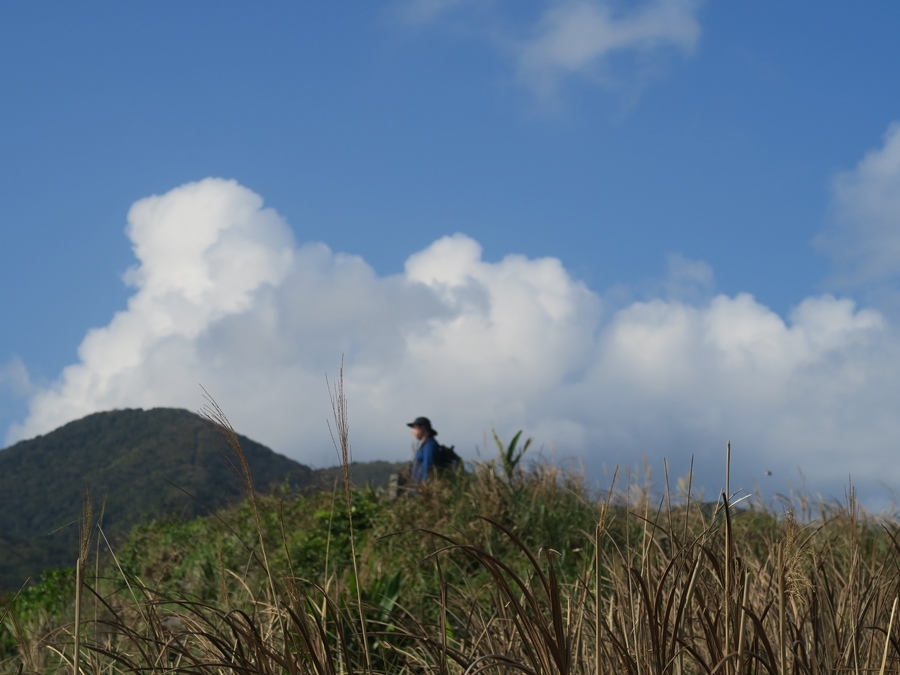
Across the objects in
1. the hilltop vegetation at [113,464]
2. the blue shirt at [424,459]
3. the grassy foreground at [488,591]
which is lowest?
the grassy foreground at [488,591]

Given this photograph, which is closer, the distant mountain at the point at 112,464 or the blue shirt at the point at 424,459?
the blue shirt at the point at 424,459

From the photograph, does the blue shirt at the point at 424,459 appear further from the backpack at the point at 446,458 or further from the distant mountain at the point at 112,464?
the distant mountain at the point at 112,464

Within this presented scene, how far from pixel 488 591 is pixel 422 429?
761 centimetres

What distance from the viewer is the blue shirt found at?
468 inches

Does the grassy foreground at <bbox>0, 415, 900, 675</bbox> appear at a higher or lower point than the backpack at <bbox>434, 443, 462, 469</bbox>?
lower

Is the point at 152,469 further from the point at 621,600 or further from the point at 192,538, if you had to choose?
the point at 621,600

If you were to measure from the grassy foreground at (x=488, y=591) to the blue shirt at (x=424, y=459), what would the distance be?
1.63ft

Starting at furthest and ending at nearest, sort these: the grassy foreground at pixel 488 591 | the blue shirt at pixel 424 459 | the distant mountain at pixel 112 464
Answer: the distant mountain at pixel 112 464, the blue shirt at pixel 424 459, the grassy foreground at pixel 488 591

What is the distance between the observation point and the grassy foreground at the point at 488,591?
7.51ft

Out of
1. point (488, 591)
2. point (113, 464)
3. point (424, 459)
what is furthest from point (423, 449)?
point (113, 464)

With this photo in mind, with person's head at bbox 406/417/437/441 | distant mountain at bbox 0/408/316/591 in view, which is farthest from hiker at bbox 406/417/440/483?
distant mountain at bbox 0/408/316/591

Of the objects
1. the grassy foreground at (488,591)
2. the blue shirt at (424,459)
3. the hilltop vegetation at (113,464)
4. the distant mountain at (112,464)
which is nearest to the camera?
the grassy foreground at (488,591)

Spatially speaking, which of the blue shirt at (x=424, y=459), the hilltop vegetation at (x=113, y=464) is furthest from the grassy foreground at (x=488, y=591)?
the hilltop vegetation at (x=113, y=464)

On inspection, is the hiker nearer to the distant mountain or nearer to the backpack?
the backpack
